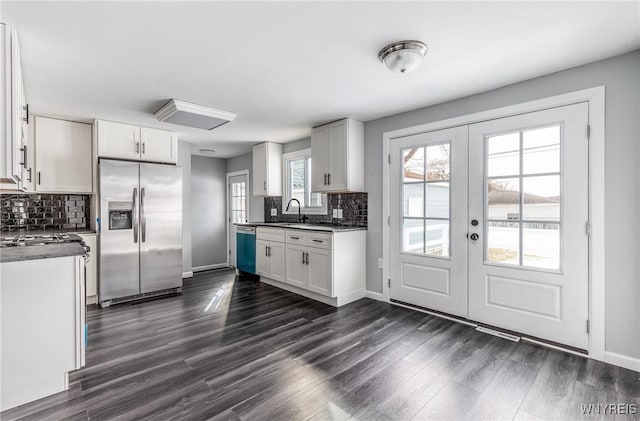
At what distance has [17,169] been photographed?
1.90 metres

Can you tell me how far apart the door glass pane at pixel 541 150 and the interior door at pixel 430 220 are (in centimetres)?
51

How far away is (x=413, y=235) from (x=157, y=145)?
139 inches

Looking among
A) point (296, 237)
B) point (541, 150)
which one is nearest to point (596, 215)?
point (541, 150)

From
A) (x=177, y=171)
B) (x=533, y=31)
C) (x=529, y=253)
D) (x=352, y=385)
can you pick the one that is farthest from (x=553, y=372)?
(x=177, y=171)

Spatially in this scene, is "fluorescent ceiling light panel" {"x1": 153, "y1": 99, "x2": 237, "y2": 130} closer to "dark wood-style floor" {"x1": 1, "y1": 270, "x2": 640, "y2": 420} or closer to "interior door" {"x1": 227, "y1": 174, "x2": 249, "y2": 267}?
"dark wood-style floor" {"x1": 1, "y1": 270, "x2": 640, "y2": 420}

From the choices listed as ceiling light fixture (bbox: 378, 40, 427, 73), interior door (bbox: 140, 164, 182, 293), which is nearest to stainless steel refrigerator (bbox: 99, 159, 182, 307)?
interior door (bbox: 140, 164, 182, 293)

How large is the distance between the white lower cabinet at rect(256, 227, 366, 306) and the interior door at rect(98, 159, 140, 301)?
180cm

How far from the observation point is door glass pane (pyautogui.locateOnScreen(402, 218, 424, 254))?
3.41 metres

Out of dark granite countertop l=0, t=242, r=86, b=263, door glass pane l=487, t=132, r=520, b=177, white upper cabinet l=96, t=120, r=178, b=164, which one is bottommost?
dark granite countertop l=0, t=242, r=86, b=263

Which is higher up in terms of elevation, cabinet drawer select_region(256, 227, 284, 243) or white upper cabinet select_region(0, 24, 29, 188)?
white upper cabinet select_region(0, 24, 29, 188)

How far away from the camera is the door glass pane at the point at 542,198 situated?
98.8 inches

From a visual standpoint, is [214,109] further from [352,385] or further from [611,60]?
[611,60]

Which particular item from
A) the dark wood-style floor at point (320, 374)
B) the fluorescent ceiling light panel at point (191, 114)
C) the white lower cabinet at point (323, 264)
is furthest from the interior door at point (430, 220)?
the fluorescent ceiling light panel at point (191, 114)

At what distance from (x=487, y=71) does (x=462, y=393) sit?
2.40 metres
